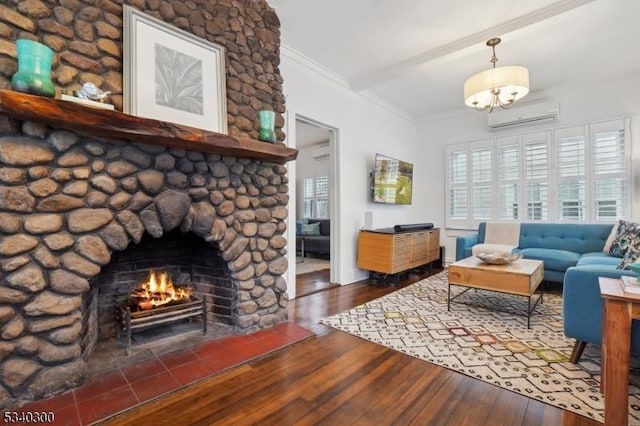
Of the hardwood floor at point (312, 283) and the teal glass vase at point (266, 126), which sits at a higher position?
the teal glass vase at point (266, 126)

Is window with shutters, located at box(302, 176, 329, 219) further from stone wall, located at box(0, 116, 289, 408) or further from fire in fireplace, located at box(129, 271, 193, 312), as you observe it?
stone wall, located at box(0, 116, 289, 408)

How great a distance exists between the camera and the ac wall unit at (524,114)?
4316 millimetres

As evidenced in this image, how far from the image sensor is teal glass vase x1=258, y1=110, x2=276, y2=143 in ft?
7.68

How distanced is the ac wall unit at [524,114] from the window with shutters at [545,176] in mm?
247

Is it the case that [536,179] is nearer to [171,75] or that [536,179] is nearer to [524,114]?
[524,114]

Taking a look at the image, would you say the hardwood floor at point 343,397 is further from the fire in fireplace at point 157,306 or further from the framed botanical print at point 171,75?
the framed botanical print at point 171,75

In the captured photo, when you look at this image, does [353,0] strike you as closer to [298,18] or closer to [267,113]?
[298,18]

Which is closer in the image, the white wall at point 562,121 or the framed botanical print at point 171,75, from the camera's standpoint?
the framed botanical print at point 171,75

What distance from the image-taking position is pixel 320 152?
283 inches

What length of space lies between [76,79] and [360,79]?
10.6ft

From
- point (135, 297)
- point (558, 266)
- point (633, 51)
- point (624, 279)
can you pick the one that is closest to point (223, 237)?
point (135, 297)

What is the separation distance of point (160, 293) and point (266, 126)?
5.30ft

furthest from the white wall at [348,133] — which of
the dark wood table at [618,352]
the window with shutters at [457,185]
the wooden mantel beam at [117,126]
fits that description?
the dark wood table at [618,352]

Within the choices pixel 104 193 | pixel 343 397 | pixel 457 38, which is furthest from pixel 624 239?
pixel 104 193
